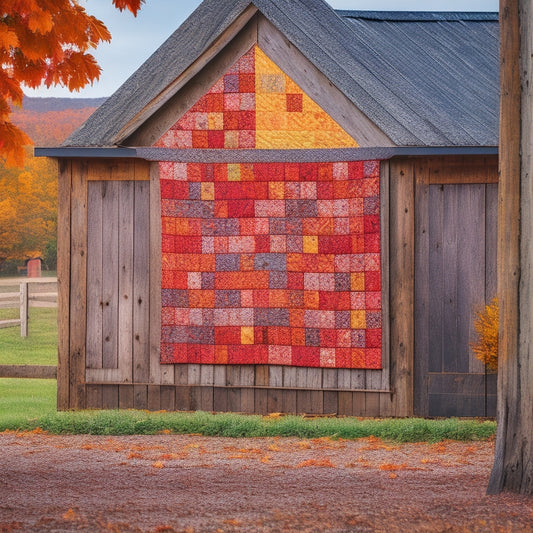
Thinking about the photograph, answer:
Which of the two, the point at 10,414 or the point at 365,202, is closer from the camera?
the point at 365,202

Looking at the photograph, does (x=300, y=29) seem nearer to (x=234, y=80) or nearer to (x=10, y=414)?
(x=234, y=80)

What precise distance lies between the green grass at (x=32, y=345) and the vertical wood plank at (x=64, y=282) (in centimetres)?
669

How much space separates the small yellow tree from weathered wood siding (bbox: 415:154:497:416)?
11cm

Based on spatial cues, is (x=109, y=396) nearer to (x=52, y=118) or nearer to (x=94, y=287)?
(x=94, y=287)

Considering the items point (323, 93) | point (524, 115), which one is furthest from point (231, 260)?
point (524, 115)

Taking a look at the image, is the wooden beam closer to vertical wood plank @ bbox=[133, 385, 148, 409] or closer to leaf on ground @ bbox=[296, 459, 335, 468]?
vertical wood plank @ bbox=[133, 385, 148, 409]

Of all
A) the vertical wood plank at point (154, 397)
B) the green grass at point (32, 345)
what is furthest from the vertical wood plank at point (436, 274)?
the green grass at point (32, 345)

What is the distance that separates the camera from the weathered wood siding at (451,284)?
10219mm

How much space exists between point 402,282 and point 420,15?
238 inches

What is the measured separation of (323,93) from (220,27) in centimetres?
148

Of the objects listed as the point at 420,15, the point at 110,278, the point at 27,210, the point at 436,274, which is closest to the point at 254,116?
the point at 110,278

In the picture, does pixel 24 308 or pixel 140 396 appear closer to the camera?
pixel 140 396

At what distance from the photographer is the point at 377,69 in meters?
11.5

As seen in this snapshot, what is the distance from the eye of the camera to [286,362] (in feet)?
33.9
